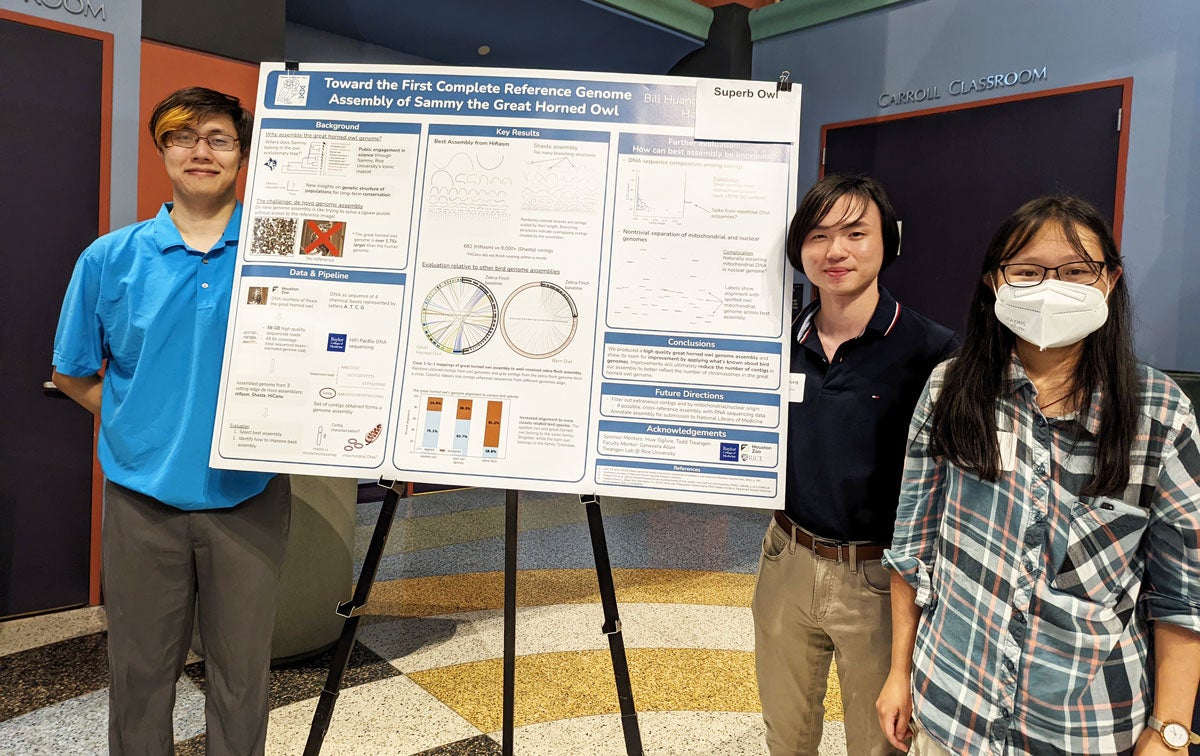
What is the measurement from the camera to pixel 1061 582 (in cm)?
111

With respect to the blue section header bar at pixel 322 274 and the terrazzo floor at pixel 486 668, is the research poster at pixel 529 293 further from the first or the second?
the terrazzo floor at pixel 486 668

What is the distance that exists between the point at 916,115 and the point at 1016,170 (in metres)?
0.73

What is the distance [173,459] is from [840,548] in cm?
139

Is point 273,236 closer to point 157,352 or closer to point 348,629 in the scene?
point 157,352

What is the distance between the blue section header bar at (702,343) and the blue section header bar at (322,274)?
0.52m

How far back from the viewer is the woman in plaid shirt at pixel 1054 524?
109cm

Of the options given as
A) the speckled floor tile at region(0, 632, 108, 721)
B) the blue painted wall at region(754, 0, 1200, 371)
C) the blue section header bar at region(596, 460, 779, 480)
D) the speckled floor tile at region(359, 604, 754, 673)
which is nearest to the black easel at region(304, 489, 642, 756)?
the blue section header bar at region(596, 460, 779, 480)

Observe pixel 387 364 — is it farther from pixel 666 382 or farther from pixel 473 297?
pixel 666 382

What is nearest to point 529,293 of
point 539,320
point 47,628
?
point 539,320

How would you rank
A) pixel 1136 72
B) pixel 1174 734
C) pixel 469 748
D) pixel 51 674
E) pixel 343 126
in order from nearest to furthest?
pixel 1174 734
pixel 343 126
pixel 469 748
pixel 51 674
pixel 1136 72

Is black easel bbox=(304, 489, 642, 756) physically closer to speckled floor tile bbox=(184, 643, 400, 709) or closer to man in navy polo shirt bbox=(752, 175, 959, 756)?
man in navy polo shirt bbox=(752, 175, 959, 756)

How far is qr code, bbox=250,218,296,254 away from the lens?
1.65m

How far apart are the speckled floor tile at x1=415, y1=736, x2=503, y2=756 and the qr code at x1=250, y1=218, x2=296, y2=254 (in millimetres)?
1511

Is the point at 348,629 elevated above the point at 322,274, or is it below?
below
